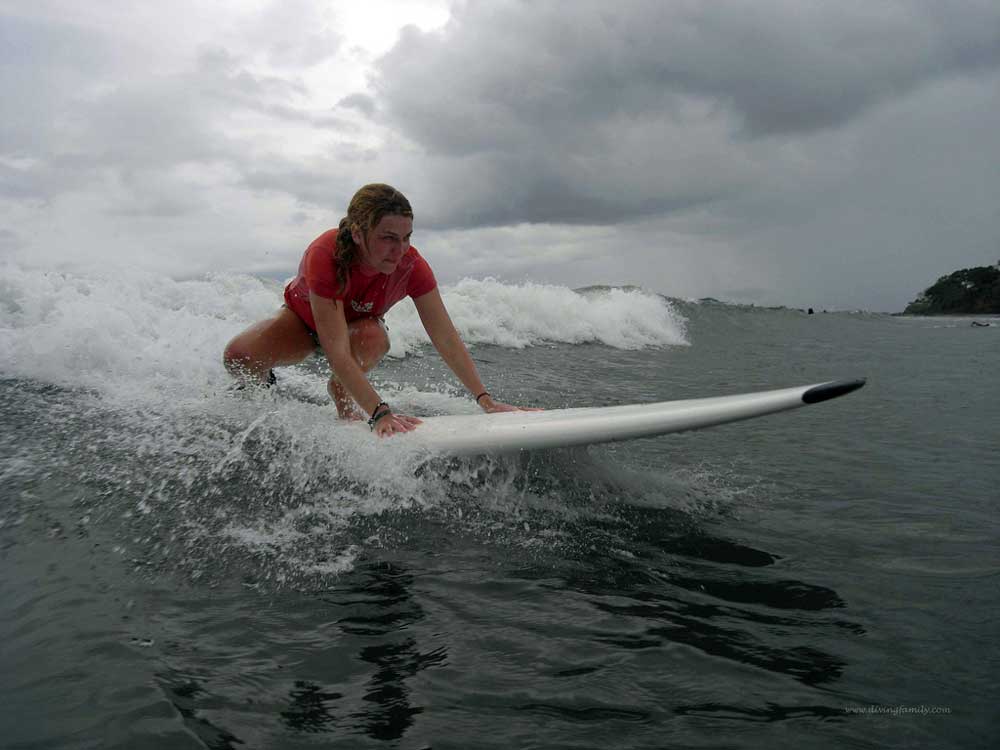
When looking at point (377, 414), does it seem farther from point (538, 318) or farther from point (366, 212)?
point (538, 318)

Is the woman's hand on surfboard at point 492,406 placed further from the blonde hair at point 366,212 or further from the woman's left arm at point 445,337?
the blonde hair at point 366,212

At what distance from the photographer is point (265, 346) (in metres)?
4.49

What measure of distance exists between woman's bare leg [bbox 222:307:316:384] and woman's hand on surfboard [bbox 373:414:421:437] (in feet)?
4.21

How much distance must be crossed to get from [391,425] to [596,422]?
1136 mm

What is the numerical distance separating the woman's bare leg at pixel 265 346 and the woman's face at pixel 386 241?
39.7 inches

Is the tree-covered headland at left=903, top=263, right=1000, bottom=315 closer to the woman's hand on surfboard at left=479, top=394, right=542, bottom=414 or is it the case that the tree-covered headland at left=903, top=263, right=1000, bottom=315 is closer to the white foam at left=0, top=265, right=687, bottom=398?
the white foam at left=0, top=265, right=687, bottom=398

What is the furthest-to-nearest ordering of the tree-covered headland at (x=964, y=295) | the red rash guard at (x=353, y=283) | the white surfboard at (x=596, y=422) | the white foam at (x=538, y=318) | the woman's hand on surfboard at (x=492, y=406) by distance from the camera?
the tree-covered headland at (x=964, y=295)
the white foam at (x=538, y=318)
the woman's hand on surfboard at (x=492, y=406)
the red rash guard at (x=353, y=283)
the white surfboard at (x=596, y=422)

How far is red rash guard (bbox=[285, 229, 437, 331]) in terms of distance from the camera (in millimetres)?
3764

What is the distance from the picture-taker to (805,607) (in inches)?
89.0

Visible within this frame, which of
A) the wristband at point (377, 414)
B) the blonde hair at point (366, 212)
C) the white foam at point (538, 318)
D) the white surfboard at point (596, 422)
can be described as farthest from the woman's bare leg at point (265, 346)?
the white foam at point (538, 318)

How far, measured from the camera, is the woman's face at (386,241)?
356cm

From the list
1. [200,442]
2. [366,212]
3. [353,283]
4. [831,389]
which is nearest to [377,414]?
[353,283]

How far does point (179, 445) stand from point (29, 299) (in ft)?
14.5

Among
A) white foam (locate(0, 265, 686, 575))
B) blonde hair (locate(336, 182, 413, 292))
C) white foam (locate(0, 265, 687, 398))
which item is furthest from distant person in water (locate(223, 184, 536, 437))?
white foam (locate(0, 265, 687, 398))
